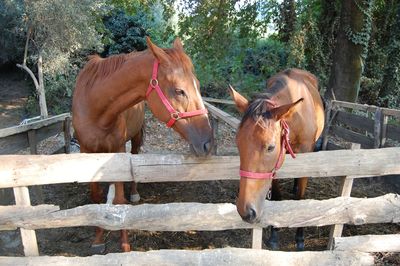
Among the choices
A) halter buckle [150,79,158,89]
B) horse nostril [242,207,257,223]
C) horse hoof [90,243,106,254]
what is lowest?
horse hoof [90,243,106,254]

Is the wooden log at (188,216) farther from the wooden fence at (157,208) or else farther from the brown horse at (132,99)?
the brown horse at (132,99)

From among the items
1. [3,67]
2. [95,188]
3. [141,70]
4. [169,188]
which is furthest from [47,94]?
[141,70]

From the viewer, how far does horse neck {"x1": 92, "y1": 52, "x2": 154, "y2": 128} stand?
9.83 ft

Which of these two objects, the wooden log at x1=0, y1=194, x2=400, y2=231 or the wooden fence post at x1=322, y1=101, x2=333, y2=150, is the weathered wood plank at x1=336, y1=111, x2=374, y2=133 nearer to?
the wooden fence post at x1=322, y1=101, x2=333, y2=150

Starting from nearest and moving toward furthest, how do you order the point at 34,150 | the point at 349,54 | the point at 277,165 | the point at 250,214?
the point at 250,214, the point at 277,165, the point at 34,150, the point at 349,54

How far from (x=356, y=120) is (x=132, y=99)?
14.8 feet

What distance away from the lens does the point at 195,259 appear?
2.46 meters

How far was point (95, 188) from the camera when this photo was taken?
3705 millimetres

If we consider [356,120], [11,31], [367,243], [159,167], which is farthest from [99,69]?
[11,31]

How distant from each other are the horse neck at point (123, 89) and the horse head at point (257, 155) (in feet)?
3.51

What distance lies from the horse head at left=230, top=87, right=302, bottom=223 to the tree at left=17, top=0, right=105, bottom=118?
7.75m

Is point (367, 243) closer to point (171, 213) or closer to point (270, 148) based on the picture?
point (270, 148)

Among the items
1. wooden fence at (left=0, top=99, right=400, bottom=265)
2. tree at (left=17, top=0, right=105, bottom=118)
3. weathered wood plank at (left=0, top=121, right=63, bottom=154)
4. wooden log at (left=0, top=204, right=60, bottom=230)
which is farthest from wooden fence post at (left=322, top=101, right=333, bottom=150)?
A: tree at (left=17, top=0, right=105, bottom=118)

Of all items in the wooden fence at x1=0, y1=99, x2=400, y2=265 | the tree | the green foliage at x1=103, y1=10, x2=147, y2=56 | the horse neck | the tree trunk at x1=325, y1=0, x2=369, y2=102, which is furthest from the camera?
the green foliage at x1=103, y1=10, x2=147, y2=56
